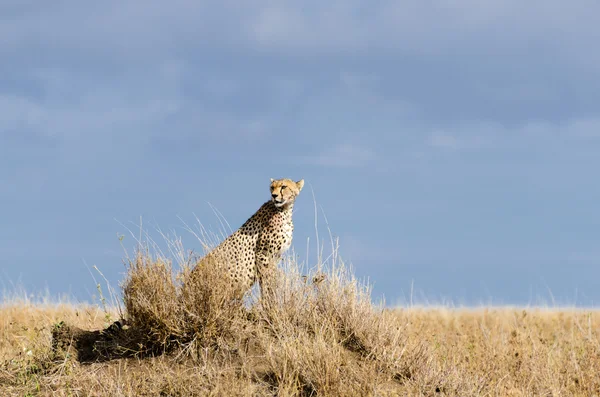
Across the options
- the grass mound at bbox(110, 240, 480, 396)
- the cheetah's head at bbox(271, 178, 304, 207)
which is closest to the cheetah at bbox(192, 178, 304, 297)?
the cheetah's head at bbox(271, 178, 304, 207)

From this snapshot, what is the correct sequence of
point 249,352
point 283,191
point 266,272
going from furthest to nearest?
point 283,191 < point 266,272 < point 249,352

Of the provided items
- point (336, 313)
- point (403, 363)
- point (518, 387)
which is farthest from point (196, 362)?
point (518, 387)

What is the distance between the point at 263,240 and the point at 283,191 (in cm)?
64

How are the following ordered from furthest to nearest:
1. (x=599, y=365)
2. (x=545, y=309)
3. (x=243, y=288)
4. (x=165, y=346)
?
1. (x=545, y=309)
2. (x=599, y=365)
3. (x=243, y=288)
4. (x=165, y=346)

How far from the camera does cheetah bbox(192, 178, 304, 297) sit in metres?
8.10

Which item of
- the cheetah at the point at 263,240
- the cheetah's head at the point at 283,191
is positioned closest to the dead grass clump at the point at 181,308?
the cheetah at the point at 263,240

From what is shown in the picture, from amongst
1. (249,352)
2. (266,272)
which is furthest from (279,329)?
(266,272)

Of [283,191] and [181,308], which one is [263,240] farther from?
[181,308]

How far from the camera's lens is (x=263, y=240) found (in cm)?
832

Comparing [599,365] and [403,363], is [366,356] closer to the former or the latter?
[403,363]

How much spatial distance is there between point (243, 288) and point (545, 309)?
11.2m

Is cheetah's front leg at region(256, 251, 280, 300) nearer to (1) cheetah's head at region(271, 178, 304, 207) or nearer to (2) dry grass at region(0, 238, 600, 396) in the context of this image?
(2) dry grass at region(0, 238, 600, 396)

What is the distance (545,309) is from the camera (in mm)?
16625

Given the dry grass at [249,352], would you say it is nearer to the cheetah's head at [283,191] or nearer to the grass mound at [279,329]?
the grass mound at [279,329]
